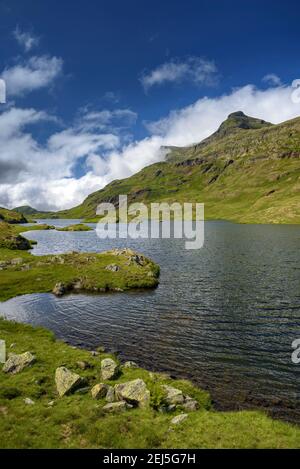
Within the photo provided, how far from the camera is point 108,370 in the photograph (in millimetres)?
25453

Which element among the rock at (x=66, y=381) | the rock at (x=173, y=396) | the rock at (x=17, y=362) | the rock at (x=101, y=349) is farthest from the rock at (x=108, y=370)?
the rock at (x=17, y=362)

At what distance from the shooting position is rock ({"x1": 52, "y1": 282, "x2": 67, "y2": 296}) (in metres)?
56.2

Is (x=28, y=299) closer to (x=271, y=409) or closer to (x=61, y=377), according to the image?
(x=61, y=377)

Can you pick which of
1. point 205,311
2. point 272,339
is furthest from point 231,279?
point 272,339

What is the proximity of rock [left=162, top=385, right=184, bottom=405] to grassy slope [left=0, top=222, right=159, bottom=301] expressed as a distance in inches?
1440

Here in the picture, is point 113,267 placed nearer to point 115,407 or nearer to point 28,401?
point 28,401

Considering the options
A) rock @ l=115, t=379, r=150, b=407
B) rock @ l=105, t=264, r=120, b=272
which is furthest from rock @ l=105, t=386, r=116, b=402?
rock @ l=105, t=264, r=120, b=272

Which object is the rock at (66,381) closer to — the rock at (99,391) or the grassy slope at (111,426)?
the grassy slope at (111,426)

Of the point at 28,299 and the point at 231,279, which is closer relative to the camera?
the point at 28,299

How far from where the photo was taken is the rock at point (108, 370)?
24920mm

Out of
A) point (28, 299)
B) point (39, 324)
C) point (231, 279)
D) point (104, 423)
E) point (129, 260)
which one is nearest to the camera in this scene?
point (104, 423)

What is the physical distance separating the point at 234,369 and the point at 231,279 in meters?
36.8

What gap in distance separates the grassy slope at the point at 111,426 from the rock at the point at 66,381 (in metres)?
0.57

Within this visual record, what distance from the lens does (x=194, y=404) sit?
70.3 feet
